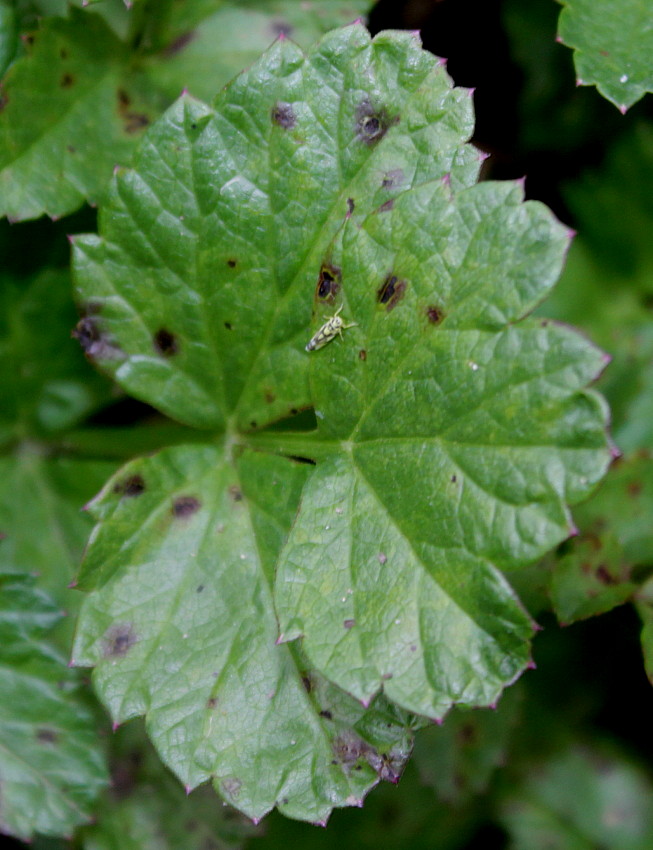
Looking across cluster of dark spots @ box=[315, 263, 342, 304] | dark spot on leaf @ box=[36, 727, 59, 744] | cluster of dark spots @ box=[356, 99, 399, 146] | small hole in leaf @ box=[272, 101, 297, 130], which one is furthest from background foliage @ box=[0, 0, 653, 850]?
small hole in leaf @ box=[272, 101, 297, 130]

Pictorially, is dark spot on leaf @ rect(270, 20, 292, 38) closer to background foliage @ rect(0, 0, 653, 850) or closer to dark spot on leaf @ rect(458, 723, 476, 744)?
background foliage @ rect(0, 0, 653, 850)

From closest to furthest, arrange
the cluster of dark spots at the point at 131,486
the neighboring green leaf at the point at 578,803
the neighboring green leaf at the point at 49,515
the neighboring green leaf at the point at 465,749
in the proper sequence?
the cluster of dark spots at the point at 131,486, the neighboring green leaf at the point at 49,515, the neighboring green leaf at the point at 465,749, the neighboring green leaf at the point at 578,803

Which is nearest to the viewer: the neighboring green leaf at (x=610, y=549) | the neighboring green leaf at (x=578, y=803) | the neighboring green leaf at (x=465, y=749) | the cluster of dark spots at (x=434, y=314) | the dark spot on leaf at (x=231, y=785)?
the cluster of dark spots at (x=434, y=314)

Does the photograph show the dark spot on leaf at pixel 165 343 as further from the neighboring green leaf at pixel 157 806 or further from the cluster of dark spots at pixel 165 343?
the neighboring green leaf at pixel 157 806

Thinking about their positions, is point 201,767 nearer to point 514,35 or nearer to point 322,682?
point 322,682

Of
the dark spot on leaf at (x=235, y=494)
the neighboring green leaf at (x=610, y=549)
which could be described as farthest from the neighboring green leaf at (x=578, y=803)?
the dark spot on leaf at (x=235, y=494)

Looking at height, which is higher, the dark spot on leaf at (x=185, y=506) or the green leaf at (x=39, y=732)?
the dark spot on leaf at (x=185, y=506)

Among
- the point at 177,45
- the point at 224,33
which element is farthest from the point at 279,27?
the point at 177,45

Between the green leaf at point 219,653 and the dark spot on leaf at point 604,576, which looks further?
the dark spot on leaf at point 604,576
